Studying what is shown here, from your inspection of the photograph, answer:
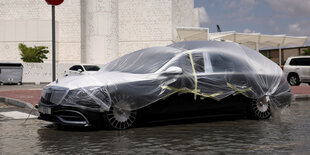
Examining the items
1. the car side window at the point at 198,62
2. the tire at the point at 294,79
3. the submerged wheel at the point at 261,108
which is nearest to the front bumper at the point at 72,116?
the car side window at the point at 198,62

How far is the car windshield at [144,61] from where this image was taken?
846 cm

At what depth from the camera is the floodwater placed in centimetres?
593

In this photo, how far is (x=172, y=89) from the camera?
27.2 feet

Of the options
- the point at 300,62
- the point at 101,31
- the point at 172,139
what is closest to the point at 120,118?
the point at 172,139

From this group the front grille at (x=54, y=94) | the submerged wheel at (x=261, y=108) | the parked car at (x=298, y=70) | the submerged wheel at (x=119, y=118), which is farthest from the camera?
the parked car at (x=298, y=70)

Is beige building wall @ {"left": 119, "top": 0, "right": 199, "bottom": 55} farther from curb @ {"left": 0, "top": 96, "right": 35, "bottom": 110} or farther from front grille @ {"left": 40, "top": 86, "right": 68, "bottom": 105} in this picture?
front grille @ {"left": 40, "top": 86, "right": 68, "bottom": 105}

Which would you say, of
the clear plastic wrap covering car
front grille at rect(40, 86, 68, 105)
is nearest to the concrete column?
the clear plastic wrap covering car

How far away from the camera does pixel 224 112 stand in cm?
908

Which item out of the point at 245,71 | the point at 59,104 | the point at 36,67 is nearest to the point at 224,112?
the point at 245,71

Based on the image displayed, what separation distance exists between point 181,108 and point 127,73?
1.24 m

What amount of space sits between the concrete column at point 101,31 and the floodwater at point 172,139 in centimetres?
4531

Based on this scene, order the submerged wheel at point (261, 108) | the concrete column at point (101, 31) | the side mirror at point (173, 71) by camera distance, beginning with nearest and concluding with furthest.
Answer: the side mirror at point (173, 71), the submerged wheel at point (261, 108), the concrete column at point (101, 31)

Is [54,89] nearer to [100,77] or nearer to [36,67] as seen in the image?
[100,77]

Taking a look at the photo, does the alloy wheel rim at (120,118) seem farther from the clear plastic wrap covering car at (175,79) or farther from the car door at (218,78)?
the car door at (218,78)
